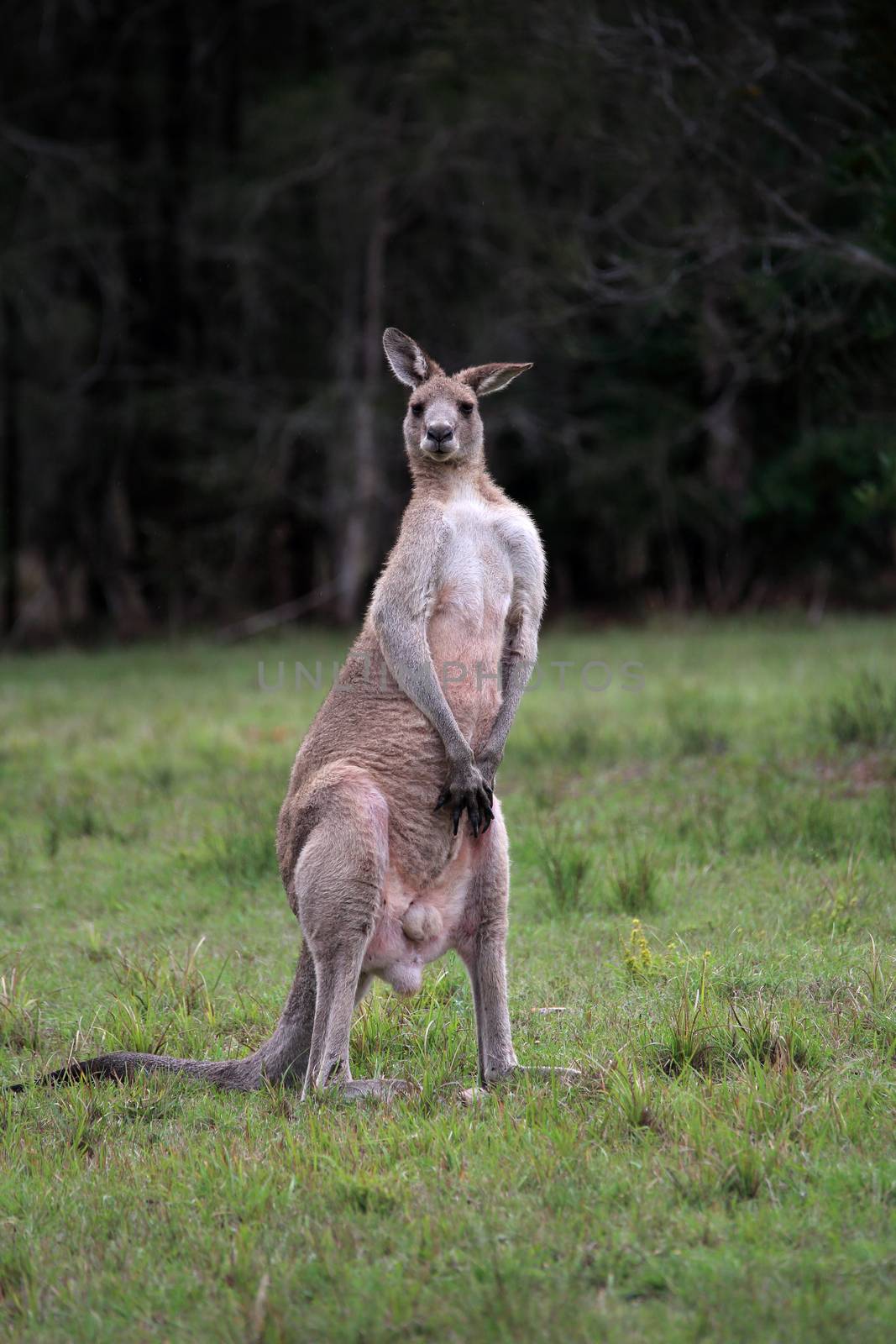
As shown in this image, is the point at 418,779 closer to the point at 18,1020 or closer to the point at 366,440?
the point at 18,1020

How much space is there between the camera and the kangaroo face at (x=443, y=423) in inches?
174

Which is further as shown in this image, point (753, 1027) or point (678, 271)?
point (678, 271)

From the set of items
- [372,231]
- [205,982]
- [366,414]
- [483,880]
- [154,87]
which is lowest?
[205,982]

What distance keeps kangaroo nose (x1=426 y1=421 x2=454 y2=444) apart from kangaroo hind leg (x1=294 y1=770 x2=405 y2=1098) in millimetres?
1123

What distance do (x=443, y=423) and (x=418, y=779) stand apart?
3.48 ft

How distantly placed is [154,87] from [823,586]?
35.2 ft

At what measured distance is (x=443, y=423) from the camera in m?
4.43

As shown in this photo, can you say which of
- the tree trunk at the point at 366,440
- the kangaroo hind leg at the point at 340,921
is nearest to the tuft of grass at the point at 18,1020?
the kangaroo hind leg at the point at 340,921

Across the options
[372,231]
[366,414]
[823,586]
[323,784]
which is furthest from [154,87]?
[323,784]

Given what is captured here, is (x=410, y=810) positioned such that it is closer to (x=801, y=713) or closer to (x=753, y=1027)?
(x=753, y=1027)

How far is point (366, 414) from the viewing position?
17.3 m

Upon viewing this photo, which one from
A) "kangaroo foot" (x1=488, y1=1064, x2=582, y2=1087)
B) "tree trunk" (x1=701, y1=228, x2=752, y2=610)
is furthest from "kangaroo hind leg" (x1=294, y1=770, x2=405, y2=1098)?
"tree trunk" (x1=701, y1=228, x2=752, y2=610)

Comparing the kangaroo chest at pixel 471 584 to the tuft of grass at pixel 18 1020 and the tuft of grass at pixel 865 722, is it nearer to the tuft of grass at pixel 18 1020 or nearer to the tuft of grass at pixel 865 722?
the tuft of grass at pixel 18 1020

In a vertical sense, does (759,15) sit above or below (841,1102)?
above
